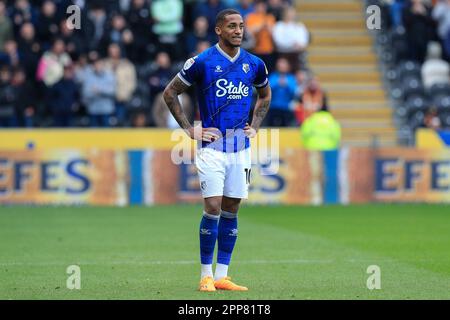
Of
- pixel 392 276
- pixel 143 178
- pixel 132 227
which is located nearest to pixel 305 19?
pixel 143 178

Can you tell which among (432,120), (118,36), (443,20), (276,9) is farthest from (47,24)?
(443,20)

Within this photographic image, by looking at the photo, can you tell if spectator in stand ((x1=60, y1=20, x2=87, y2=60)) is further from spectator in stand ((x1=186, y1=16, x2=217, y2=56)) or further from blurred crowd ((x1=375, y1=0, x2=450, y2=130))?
blurred crowd ((x1=375, y1=0, x2=450, y2=130))

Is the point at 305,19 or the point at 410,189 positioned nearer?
the point at 410,189

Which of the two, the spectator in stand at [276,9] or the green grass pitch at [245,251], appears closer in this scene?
the green grass pitch at [245,251]

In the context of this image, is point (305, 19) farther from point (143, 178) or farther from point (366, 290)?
point (366, 290)

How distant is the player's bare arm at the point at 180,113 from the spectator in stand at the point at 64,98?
42.4 ft

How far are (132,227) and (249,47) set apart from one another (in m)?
7.69

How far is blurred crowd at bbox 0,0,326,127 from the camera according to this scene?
24391mm

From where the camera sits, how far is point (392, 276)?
1251 centimetres

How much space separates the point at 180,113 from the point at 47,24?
14466 millimetres

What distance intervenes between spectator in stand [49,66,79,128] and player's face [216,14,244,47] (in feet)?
43.0

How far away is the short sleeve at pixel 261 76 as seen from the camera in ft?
38.5

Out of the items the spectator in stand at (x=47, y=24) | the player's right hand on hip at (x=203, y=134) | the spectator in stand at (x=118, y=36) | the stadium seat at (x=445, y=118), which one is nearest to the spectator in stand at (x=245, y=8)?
the spectator in stand at (x=118, y=36)

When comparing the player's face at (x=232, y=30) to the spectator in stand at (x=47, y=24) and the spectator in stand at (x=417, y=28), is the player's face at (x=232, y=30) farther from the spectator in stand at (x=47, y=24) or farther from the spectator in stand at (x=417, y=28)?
the spectator in stand at (x=417, y=28)
